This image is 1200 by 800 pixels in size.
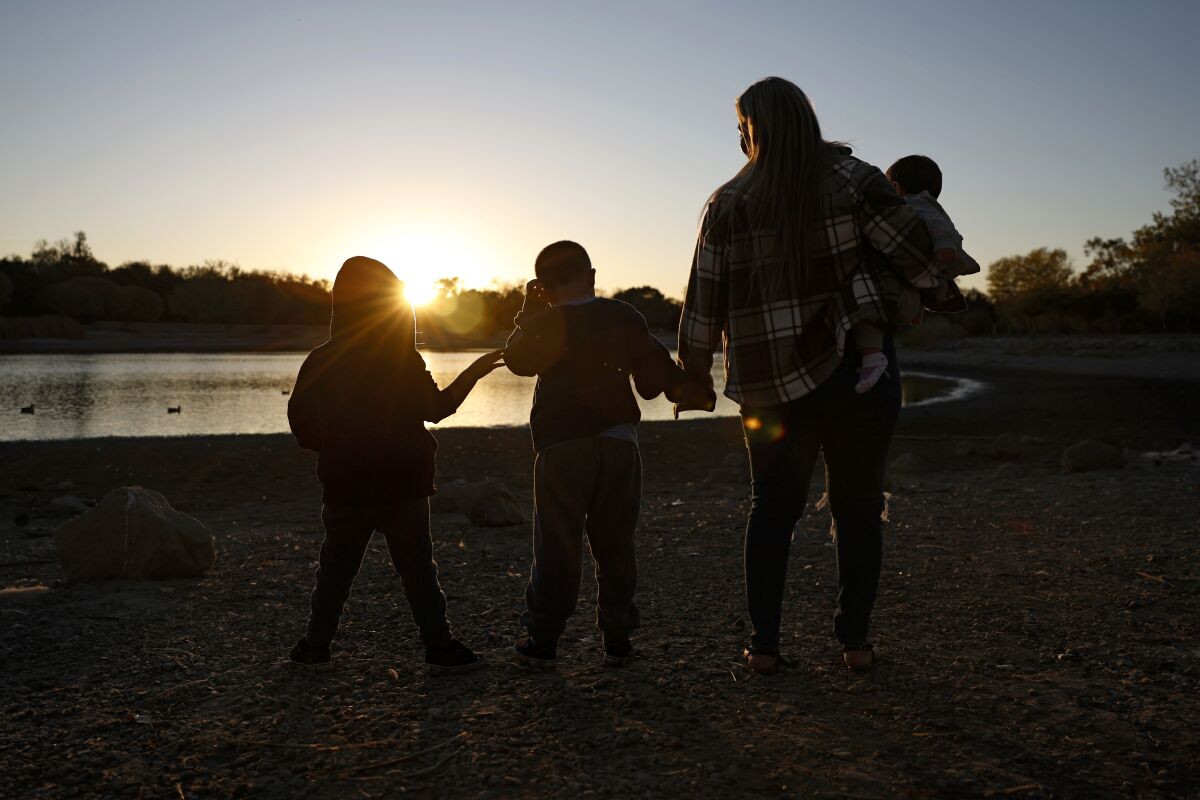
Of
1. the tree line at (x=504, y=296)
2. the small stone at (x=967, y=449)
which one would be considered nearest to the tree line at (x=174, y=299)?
the tree line at (x=504, y=296)

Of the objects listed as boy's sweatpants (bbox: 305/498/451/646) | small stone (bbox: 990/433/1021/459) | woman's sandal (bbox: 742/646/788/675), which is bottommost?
small stone (bbox: 990/433/1021/459)

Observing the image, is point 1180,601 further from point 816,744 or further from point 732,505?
point 732,505

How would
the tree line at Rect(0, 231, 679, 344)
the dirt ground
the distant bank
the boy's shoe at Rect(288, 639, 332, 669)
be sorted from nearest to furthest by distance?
the dirt ground < the boy's shoe at Rect(288, 639, 332, 669) < the distant bank < the tree line at Rect(0, 231, 679, 344)

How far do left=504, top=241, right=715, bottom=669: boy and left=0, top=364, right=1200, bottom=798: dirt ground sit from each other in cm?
30

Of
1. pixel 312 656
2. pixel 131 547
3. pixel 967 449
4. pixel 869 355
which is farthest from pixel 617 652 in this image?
pixel 967 449

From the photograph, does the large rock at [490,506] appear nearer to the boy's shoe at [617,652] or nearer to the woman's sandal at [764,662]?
the boy's shoe at [617,652]

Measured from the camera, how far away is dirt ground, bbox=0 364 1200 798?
2336 millimetres

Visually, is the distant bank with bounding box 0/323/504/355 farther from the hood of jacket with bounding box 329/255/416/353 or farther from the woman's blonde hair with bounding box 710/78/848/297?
the woman's blonde hair with bounding box 710/78/848/297

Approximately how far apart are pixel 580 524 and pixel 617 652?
0.51 metres

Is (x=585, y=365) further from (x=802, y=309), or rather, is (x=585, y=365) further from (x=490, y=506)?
(x=490, y=506)

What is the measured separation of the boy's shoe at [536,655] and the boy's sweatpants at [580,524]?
→ 0.04 metres

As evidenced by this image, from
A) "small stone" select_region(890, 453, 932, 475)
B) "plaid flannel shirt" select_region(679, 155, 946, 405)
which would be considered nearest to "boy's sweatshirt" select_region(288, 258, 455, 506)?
"plaid flannel shirt" select_region(679, 155, 946, 405)

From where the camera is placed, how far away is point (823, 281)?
113 inches

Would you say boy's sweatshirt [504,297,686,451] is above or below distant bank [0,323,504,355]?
below
